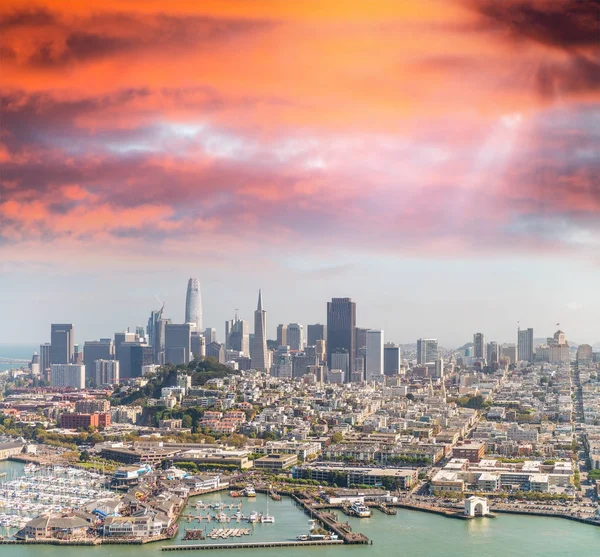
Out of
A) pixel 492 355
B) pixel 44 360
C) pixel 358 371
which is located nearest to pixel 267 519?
pixel 358 371

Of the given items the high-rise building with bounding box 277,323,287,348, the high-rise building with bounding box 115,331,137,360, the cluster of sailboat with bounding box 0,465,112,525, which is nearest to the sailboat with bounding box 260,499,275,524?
the cluster of sailboat with bounding box 0,465,112,525

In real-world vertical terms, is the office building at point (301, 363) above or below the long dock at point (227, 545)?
above

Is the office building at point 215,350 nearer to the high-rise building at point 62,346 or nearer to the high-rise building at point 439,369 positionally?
the high-rise building at point 62,346

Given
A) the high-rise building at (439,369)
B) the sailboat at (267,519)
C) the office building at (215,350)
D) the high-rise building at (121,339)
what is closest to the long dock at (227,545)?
the sailboat at (267,519)

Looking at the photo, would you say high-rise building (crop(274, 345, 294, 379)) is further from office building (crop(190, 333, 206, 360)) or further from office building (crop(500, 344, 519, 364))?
office building (crop(500, 344, 519, 364))

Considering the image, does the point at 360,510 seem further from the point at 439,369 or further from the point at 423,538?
the point at 439,369

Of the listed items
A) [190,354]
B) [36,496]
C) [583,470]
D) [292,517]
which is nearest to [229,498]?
[292,517]
